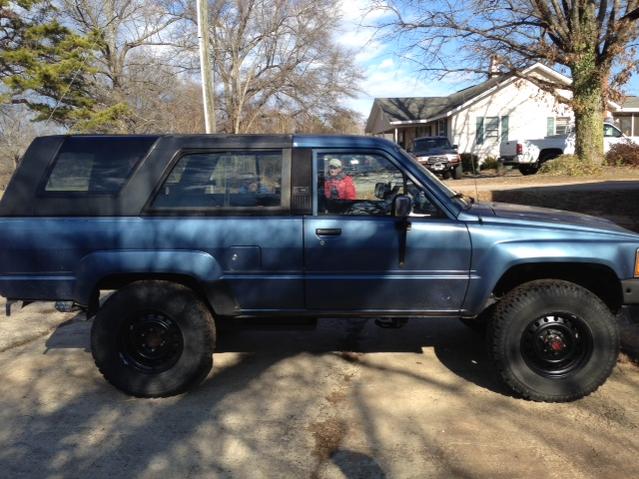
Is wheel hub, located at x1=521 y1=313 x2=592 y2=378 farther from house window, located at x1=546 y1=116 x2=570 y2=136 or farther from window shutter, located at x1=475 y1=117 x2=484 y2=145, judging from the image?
house window, located at x1=546 y1=116 x2=570 y2=136

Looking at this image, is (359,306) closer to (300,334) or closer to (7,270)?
(300,334)

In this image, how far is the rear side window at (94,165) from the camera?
421cm

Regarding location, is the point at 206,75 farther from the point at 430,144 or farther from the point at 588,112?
the point at 430,144

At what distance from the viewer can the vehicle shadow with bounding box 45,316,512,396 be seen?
16.6 feet

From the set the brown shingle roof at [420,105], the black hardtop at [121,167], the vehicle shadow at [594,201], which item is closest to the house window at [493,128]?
the brown shingle roof at [420,105]

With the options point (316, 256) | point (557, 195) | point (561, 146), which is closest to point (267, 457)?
point (316, 256)

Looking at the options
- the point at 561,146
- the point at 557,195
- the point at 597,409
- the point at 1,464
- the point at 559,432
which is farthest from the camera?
the point at 561,146

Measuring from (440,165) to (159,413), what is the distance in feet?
67.8

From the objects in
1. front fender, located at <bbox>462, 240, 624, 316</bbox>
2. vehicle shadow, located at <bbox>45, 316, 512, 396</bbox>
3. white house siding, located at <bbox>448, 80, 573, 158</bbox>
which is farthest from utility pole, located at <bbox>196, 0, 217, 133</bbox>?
white house siding, located at <bbox>448, 80, 573, 158</bbox>

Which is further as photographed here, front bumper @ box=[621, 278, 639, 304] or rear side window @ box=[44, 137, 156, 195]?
rear side window @ box=[44, 137, 156, 195]

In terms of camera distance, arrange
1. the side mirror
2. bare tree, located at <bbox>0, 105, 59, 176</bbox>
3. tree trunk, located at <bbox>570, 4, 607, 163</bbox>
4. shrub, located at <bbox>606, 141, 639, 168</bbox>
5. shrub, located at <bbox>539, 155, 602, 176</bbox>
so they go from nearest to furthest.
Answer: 1. the side mirror
2. tree trunk, located at <bbox>570, 4, 607, 163</bbox>
3. shrub, located at <bbox>539, 155, 602, 176</bbox>
4. shrub, located at <bbox>606, 141, 639, 168</bbox>
5. bare tree, located at <bbox>0, 105, 59, 176</bbox>

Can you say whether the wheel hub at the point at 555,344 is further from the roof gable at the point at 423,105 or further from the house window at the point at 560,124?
the house window at the point at 560,124

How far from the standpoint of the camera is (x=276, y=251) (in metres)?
4.13

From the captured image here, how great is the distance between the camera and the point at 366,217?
164 inches
